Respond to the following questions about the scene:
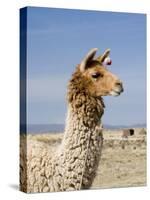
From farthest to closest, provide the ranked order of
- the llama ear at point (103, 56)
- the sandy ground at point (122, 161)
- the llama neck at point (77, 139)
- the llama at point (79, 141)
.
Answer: the sandy ground at point (122, 161) < the llama ear at point (103, 56) < the llama neck at point (77, 139) < the llama at point (79, 141)

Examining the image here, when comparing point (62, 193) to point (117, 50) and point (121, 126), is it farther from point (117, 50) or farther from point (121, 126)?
point (117, 50)

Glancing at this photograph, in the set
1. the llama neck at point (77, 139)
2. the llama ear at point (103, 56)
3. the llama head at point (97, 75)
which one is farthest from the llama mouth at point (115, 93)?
the llama ear at point (103, 56)

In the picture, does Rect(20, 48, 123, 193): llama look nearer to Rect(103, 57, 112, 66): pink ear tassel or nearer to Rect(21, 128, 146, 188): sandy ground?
Rect(103, 57, 112, 66): pink ear tassel

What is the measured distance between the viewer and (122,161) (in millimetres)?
9062

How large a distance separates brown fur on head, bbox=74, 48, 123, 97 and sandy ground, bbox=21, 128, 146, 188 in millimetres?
489

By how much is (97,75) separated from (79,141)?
2.55 ft

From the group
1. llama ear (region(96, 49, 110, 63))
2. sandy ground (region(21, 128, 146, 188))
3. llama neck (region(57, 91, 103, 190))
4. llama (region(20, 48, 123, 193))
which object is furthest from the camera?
sandy ground (region(21, 128, 146, 188))

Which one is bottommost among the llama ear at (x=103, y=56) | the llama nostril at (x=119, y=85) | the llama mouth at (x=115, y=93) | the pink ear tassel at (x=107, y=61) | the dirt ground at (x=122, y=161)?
the dirt ground at (x=122, y=161)

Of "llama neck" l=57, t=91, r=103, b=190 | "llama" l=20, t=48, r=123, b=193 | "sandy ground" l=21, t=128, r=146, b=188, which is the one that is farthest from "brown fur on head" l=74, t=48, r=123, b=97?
"sandy ground" l=21, t=128, r=146, b=188

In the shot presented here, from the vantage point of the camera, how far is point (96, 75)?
8.70 meters

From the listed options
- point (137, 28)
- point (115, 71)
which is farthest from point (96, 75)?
point (137, 28)

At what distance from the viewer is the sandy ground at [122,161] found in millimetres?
8898

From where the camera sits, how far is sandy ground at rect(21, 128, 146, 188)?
350 inches

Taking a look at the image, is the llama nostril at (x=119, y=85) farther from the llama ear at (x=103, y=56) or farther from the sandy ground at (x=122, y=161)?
the sandy ground at (x=122, y=161)
